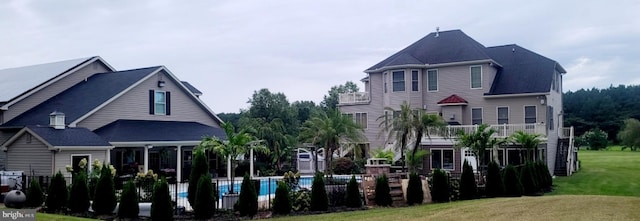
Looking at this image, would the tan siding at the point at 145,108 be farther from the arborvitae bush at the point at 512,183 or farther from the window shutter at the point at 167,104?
the arborvitae bush at the point at 512,183

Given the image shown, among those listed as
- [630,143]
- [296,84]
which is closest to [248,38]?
[296,84]

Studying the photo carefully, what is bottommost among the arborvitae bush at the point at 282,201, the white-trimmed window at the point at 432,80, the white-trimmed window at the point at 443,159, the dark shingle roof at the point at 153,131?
the arborvitae bush at the point at 282,201

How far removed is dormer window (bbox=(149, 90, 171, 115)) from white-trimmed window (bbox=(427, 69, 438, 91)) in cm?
1533

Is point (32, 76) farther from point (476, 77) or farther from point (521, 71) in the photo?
point (521, 71)

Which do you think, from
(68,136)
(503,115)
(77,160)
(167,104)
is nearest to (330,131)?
(167,104)

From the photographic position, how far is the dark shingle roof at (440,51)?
1422 inches

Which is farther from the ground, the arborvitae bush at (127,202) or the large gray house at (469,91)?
the large gray house at (469,91)

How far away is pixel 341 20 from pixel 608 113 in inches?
2953

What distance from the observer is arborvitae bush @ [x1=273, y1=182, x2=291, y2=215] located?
17.5 metres

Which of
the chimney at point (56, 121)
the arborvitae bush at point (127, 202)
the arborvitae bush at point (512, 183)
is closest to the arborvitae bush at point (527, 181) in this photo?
the arborvitae bush at point (512, 183)

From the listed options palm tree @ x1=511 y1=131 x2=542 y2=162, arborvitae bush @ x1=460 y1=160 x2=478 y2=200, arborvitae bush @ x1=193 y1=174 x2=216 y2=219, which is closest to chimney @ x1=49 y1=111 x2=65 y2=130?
arborvitae bush @ x1=193 y1=174 x2=216 y2=219

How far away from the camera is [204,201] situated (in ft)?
55.0

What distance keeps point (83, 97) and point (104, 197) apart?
15483mm

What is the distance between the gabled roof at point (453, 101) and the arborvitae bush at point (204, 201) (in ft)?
71.2
